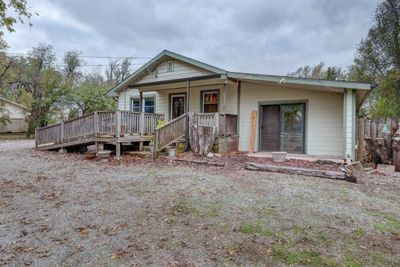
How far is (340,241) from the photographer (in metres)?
3.11

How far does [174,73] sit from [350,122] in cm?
713

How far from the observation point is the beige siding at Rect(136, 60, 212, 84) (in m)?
11.0

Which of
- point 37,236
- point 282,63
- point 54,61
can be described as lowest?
point 37,236

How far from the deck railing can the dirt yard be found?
327 centimetres

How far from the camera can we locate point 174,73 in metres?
11.6

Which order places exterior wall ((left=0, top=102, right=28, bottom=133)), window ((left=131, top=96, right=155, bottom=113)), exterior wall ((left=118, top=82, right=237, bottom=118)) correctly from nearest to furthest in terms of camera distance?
exterior wall ((left=118, top=82, right=237, bottom=118))
window ((left=131, top=96, right=155, bottom=113))
exterior wall ((left=0, top=102, right=28, bottom=133))

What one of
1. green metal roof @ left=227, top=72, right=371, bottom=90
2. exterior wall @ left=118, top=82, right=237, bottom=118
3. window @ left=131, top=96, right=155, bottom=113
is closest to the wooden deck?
exterior wall @ left=118, top=82, right=237, bottom=118

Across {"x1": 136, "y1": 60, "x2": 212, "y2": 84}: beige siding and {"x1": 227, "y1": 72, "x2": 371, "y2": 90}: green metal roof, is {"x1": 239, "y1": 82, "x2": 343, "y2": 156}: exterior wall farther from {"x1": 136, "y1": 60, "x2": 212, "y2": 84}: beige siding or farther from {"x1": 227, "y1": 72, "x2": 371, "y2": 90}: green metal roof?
{"x1": 136, "y1": 60, "x2": 212, "y2": 84}: beige siding

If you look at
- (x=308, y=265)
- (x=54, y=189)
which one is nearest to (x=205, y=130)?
(x=54, y=189)

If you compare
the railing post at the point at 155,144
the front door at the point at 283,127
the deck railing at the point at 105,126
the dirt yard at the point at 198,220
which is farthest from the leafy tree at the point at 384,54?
the dirt yard at the point at 198,220

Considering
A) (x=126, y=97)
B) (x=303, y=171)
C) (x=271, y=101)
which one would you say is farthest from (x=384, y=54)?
(x=126, y=97)

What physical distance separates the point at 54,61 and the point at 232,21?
18008 mm

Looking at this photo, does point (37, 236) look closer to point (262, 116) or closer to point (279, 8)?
point (262, 116)

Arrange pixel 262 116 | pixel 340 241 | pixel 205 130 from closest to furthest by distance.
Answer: pixel 340 241, pixel 205 130, pixel 262 116
